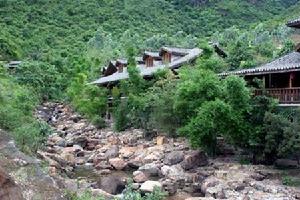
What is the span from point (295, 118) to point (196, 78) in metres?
6.80

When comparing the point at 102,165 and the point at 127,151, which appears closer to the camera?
the point at 102,165

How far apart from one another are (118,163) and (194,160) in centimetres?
490

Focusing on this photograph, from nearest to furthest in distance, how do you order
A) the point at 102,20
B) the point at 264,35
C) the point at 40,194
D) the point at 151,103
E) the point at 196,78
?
the point at 40,194
the point at 196,78
the point at 151,103
the point at 264,35
the point at 102,20

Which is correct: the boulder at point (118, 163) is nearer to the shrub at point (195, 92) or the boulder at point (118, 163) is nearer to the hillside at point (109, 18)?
the shrub at point (195, 92)

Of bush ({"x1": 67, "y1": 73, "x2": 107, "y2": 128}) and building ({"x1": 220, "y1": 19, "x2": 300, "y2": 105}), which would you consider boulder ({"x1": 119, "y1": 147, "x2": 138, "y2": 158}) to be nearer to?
building ({"x1": 220, "y1": 19, "x2": 300, "y2": 105})

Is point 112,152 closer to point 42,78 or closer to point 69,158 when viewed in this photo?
point 69,158

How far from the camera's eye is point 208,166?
28.1m

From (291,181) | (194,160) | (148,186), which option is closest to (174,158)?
(194,160)

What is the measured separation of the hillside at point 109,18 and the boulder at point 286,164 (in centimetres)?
6988

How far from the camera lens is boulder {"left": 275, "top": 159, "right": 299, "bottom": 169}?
2666 cm

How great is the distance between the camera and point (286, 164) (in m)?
26.8

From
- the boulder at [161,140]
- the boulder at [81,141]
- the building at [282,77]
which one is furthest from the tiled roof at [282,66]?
the boulder at [81,141]

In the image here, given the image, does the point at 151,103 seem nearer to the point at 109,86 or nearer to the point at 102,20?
the point at 109,86

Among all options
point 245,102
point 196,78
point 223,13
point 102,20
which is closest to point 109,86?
point 196,78
